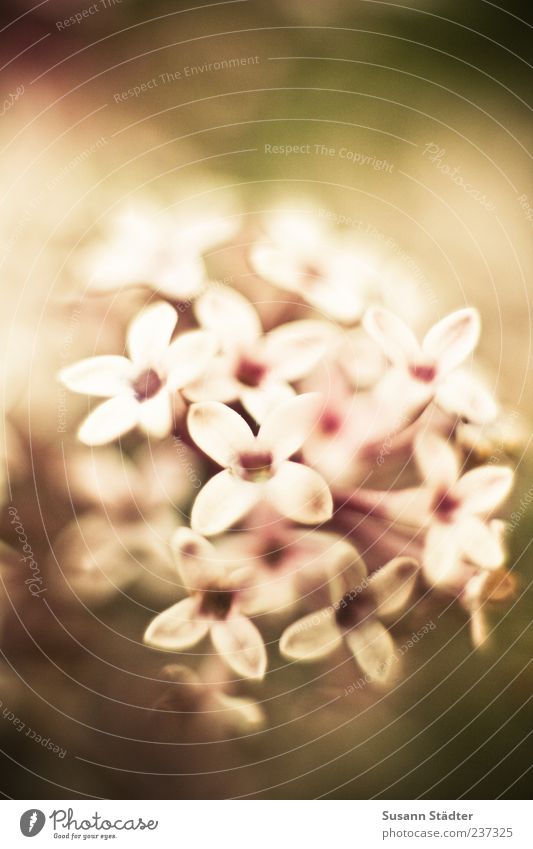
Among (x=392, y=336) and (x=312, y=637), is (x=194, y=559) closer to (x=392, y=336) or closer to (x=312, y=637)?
(x=312, y=637)

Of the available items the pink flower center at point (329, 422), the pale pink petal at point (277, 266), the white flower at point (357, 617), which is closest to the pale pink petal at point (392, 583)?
the white flower at point (357, 617)

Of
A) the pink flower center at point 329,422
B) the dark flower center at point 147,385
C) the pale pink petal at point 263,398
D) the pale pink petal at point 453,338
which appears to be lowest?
the pink flower center at point 329,422

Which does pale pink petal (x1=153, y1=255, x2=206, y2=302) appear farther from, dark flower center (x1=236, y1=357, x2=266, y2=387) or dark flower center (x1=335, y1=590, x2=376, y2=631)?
dark flower center (x1=335, y1=590, x2=376, y2=631)

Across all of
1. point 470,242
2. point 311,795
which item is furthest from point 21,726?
point 470,242

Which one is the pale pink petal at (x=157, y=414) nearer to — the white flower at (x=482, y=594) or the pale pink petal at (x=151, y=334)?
the pale pink petal at (x=151, y=334)

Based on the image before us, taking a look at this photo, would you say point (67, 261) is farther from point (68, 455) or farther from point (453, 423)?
point (453, 423)
